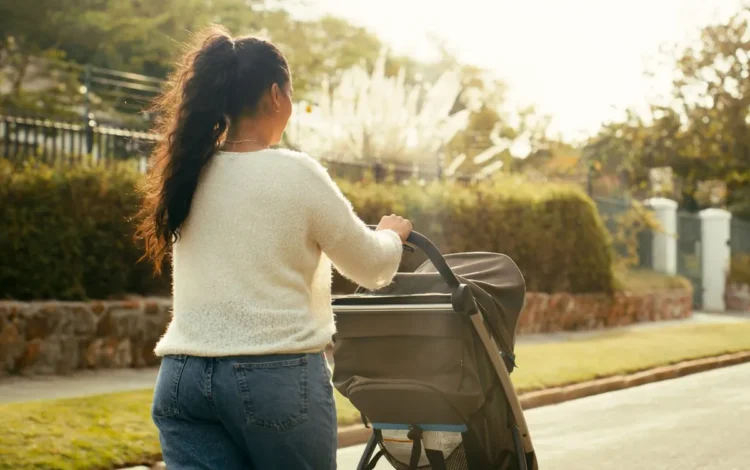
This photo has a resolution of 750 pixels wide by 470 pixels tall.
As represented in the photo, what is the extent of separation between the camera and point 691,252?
3039cm

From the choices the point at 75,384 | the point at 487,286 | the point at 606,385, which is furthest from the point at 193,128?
the point at 606,385

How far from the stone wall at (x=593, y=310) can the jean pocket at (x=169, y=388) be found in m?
15.8

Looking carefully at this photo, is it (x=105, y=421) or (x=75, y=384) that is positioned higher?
(x=105, y=421)

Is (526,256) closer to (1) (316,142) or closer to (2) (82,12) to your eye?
(1) (316,142)

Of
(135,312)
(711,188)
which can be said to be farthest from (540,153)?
(135,312)

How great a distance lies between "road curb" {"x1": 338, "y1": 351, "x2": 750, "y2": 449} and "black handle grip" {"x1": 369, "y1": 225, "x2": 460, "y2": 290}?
477cm

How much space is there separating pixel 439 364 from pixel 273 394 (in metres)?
1.34

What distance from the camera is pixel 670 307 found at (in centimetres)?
2550

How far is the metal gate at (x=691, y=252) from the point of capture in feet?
98.0

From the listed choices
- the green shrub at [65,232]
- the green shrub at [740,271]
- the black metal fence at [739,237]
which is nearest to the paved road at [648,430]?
the green shrub at [65,232]

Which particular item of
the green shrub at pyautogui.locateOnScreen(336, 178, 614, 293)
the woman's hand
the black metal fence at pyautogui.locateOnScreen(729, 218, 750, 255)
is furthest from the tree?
the woman's hand

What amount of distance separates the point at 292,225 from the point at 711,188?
3935 centimetres

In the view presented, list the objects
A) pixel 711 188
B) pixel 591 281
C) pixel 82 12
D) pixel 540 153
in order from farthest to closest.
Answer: pixel 540 153, pixel 711 188, pixel 82 12, pixel 591 281

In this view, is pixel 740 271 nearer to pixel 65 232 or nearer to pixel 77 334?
pixel 65 232
